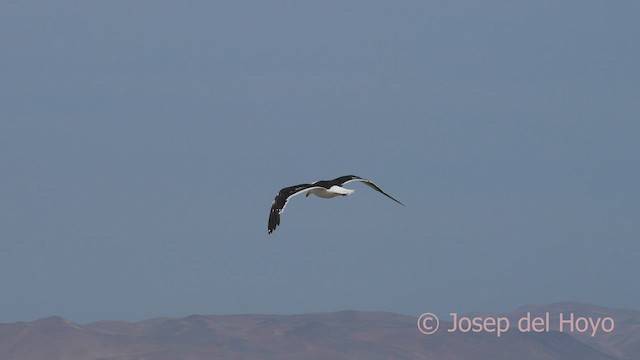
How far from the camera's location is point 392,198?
57250 mm

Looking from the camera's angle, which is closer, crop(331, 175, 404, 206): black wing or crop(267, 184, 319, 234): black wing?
crop(267, 184, 319, 234): black wing

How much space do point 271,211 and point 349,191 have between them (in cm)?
471

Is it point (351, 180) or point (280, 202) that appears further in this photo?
point (351, 180)

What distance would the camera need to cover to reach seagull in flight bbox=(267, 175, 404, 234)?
182ft

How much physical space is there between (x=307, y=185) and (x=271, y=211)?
135 inches

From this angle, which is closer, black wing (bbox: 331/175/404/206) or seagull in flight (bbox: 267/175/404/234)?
seagull in flight (bbox: 267/175/404/234)

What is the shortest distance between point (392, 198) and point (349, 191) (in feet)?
7.60

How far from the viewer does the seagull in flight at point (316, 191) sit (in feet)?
182

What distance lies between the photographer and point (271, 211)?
Result: 182 ft

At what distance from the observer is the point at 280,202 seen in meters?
56.1

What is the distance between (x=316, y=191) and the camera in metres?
59.3

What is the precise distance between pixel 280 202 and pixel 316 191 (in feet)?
11.9

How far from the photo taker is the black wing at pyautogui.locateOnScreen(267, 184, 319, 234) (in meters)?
55.2

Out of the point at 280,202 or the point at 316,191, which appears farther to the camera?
the point at 316,191
